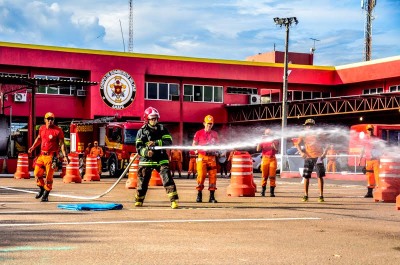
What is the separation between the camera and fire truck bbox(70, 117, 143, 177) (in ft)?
111

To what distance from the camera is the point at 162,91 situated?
171 ft

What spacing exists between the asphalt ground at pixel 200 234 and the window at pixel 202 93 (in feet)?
125

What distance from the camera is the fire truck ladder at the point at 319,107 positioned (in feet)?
140

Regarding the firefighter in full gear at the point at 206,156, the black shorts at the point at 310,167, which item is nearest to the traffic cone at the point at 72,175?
the firefighter in full gear at the point at 206,156

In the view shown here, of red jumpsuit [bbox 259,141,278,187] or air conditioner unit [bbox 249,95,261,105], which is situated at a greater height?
air conditioner unit [bbox 249,95,261,105]

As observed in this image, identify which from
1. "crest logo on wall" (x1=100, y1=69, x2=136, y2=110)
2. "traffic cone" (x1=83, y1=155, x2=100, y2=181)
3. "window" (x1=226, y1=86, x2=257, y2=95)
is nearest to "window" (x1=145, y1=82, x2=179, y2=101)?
"crest logo on wall" (x1=100, y1=69, x2=136, y2=110)

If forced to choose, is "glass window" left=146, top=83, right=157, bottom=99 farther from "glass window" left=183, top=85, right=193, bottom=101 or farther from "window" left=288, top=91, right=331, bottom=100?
"window" left=288, top=91, right=331, bottom=100

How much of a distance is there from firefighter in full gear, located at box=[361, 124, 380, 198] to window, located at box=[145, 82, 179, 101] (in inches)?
1313

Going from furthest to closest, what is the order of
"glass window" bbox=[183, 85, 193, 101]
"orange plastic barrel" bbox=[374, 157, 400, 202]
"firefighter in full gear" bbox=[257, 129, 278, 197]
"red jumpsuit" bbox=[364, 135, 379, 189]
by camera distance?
"glass window" bbox=[183, 85, 193, 101]
"firefighter in full gear" bbox=[257, 129, 278, 197]
"red jumpsuit" bbox=[364, 135, 379, 189]
"orange plastic barrel" bbox=[374, 157, 400, 202]

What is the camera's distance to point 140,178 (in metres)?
14.3

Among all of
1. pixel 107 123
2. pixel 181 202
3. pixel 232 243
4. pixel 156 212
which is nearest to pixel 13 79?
pixel 107 123

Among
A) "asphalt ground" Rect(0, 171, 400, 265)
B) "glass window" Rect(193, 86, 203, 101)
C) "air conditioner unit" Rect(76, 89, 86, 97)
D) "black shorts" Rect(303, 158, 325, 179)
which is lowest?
"asphalt ground" Rect(0, 171, 400, 265)

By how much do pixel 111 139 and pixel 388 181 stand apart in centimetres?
1953

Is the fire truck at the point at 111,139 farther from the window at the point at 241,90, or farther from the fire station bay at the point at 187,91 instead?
the window at the point at 241,90
